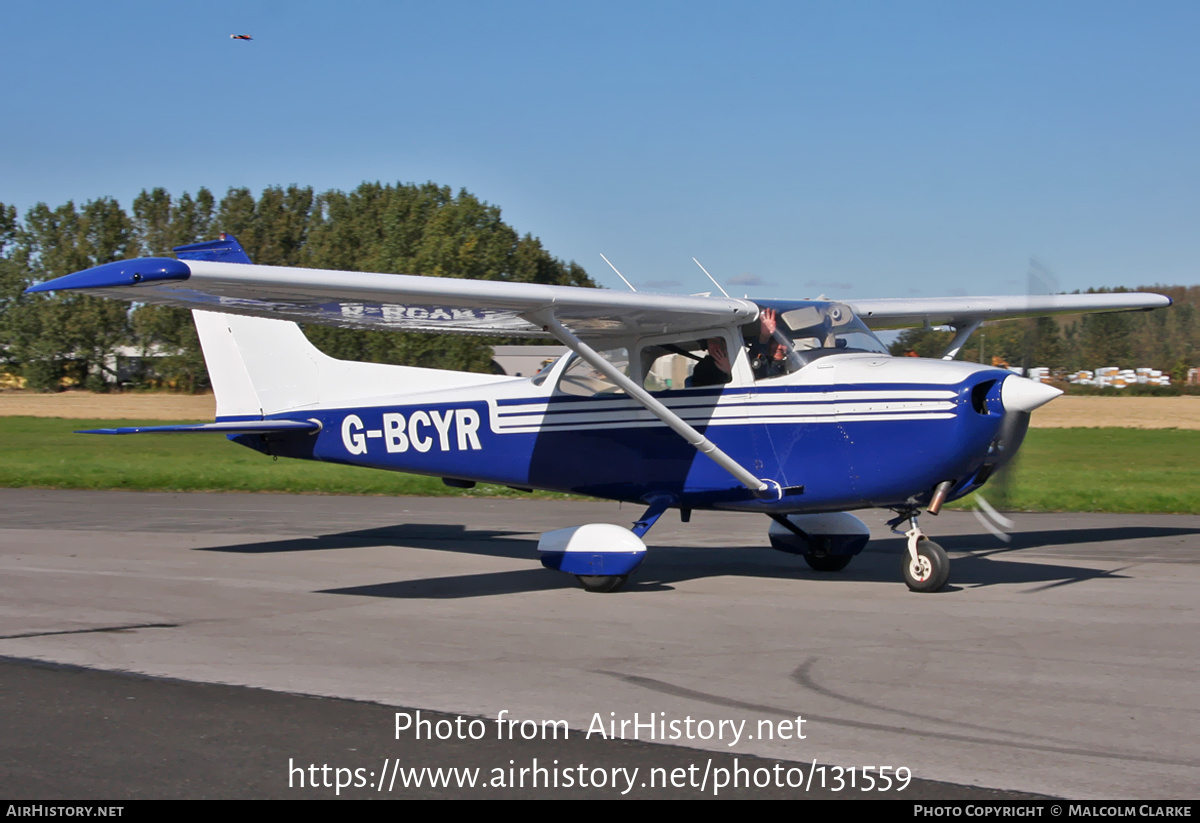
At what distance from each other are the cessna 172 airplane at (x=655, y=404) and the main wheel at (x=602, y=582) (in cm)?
2

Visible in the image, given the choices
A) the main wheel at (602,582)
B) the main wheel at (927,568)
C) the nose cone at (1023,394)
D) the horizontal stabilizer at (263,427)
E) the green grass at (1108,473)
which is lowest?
the green grass at (1108,473)

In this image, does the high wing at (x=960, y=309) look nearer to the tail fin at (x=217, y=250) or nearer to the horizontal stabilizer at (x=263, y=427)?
the horizontal stabilizer at (x=263, y=427)

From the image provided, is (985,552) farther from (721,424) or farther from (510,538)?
(510,538)

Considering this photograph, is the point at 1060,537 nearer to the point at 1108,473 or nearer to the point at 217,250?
the point at 217,250

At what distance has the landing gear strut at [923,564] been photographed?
8109 millimetres

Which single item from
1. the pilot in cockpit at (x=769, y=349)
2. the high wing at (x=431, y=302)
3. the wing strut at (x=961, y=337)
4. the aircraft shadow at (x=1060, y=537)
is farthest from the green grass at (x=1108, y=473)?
the high wing at (x=431, y=302)

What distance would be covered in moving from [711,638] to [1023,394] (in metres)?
2.84

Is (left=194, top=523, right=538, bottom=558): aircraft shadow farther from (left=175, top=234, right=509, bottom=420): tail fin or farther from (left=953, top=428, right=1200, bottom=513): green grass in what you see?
(left=953, top=428, right=1200, bottom=513): green grass

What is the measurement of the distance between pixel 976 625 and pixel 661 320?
10.9 ft

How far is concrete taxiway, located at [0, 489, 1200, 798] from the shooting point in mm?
4473

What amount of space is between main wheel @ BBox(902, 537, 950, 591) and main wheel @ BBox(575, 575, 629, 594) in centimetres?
219

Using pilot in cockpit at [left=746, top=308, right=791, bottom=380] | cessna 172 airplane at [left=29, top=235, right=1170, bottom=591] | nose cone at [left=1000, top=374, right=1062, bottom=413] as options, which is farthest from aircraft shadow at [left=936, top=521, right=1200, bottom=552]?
pilot in cockpit at [left=746, top=308, right=791, bottom=380]

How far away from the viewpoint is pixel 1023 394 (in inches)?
293

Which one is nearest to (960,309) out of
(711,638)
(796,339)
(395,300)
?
(796,339)
